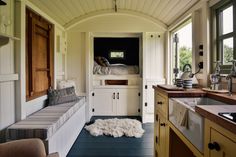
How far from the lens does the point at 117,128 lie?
4.12 m

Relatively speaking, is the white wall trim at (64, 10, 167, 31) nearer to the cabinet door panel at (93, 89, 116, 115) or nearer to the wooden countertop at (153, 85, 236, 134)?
the cabinet door panel at (93, 89, 116, 115)

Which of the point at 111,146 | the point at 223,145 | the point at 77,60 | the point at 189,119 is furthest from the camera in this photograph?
the point at 77,60

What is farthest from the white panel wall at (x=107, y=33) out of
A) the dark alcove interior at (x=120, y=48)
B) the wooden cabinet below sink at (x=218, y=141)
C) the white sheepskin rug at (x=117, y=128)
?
the wooden cabinet below sink at (x=218, y=141)

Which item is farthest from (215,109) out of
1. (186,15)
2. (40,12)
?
(40,12)

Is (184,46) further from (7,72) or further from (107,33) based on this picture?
(7,72)

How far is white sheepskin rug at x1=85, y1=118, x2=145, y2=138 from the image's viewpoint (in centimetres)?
389

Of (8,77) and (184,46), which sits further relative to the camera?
(184,46)

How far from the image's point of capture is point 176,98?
2033 mm

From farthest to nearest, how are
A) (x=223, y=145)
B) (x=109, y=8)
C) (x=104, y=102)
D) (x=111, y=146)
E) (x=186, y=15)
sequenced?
(x=104, y=102) → (x=109, y=8) → (x=186, y=15) → (x=111, y=146) → (x=223, y=145)

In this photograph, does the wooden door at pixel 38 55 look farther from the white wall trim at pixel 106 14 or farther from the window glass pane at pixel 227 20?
the window glass pane at pixel 227 20

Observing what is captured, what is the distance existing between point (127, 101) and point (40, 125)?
10.2ft

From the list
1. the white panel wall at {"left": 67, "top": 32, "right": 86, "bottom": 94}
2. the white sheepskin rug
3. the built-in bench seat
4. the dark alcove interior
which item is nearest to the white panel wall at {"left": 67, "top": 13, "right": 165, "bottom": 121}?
the white panel wall at {"left": 67, "top": 32, "right": 86, "bottom": 94}

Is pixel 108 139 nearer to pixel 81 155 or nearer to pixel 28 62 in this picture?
pixel 81 155

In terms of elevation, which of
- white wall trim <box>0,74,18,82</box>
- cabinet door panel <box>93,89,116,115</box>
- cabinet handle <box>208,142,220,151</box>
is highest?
white wall trim <box>0,74,18,82</box>
